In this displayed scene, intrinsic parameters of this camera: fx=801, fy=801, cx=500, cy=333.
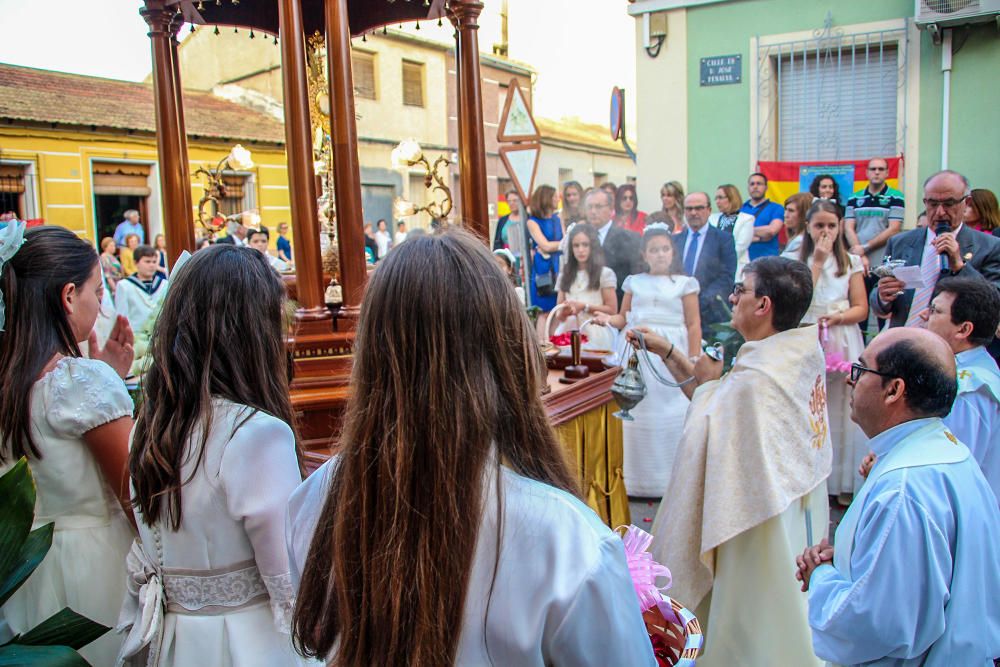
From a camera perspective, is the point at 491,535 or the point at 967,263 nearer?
the point at 491,535

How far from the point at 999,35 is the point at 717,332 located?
199 inches

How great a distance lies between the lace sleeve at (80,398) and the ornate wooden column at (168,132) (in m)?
2.14

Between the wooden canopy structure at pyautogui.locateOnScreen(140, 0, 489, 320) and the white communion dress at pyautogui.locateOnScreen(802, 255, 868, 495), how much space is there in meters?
2.90

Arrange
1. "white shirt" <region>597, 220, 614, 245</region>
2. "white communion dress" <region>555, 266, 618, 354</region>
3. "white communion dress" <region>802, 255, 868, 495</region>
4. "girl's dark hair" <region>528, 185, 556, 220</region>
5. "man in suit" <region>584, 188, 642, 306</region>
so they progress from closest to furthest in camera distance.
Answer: "white communion dress" <region>802, 255, 868, 495</region>
"white communion dress" <region>555, 266, 618, 354</region>
"man in suit" <region>584, 188, 642, 306</region>
"white shirt" <region>597, 220, 614, 245</region>
"girl's dark hair" <region>528, 185, 556, 220</region>

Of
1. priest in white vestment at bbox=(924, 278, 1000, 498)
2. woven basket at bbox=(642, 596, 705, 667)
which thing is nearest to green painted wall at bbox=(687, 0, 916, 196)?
priest in white vestment at bbox=(924, 278, 1000, 498)

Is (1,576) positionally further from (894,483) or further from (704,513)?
(704,513)

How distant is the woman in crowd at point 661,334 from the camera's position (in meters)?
5.66

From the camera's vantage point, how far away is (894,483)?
2.00 metres

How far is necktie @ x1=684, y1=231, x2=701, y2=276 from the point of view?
6965 millimetres

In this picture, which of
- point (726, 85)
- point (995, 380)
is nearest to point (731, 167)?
point (726, 85)

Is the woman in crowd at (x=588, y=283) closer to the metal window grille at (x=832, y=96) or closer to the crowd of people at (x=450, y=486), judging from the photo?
the crowd of people at (x=450, y=486)

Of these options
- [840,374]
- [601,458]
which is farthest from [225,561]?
[840,374]

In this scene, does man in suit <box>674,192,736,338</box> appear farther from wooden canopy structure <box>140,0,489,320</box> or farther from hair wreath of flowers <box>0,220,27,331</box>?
hair wreath of flowers <box>0,220,27,331</box>

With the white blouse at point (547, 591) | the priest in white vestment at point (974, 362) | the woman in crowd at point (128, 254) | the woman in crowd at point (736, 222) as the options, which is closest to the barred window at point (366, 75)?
the woman in crowd at point (128, 254)
